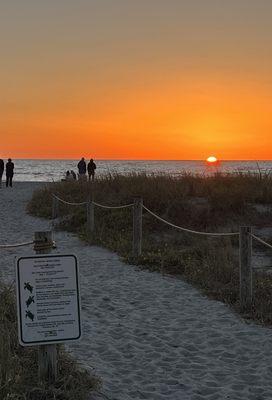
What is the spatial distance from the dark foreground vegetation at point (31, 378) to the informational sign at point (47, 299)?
47 centimetres

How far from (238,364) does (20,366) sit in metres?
2.27

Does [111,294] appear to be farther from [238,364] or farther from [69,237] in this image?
[69,237]

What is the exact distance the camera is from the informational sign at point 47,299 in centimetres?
362

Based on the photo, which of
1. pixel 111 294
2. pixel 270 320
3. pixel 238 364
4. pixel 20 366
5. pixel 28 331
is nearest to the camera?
pixel 28 331

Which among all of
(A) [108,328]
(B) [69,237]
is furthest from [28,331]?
(B) [69,237]

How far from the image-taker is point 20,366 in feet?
13.8

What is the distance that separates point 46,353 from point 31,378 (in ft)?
1.29

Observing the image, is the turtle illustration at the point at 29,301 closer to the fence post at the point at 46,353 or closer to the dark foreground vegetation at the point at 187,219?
the fence post at the point at 46,353

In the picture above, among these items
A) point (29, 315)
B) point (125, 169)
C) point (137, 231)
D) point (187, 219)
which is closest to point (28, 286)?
point (29, 315)

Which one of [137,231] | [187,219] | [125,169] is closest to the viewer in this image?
[137,231]

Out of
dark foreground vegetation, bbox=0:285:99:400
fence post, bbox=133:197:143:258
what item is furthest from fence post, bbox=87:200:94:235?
dark foreground vegetation, bbox=0:285:99:400

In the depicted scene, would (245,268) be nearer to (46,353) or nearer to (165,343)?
(165,343)

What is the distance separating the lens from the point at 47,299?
366 centimetres

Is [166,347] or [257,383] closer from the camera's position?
[257,383]
